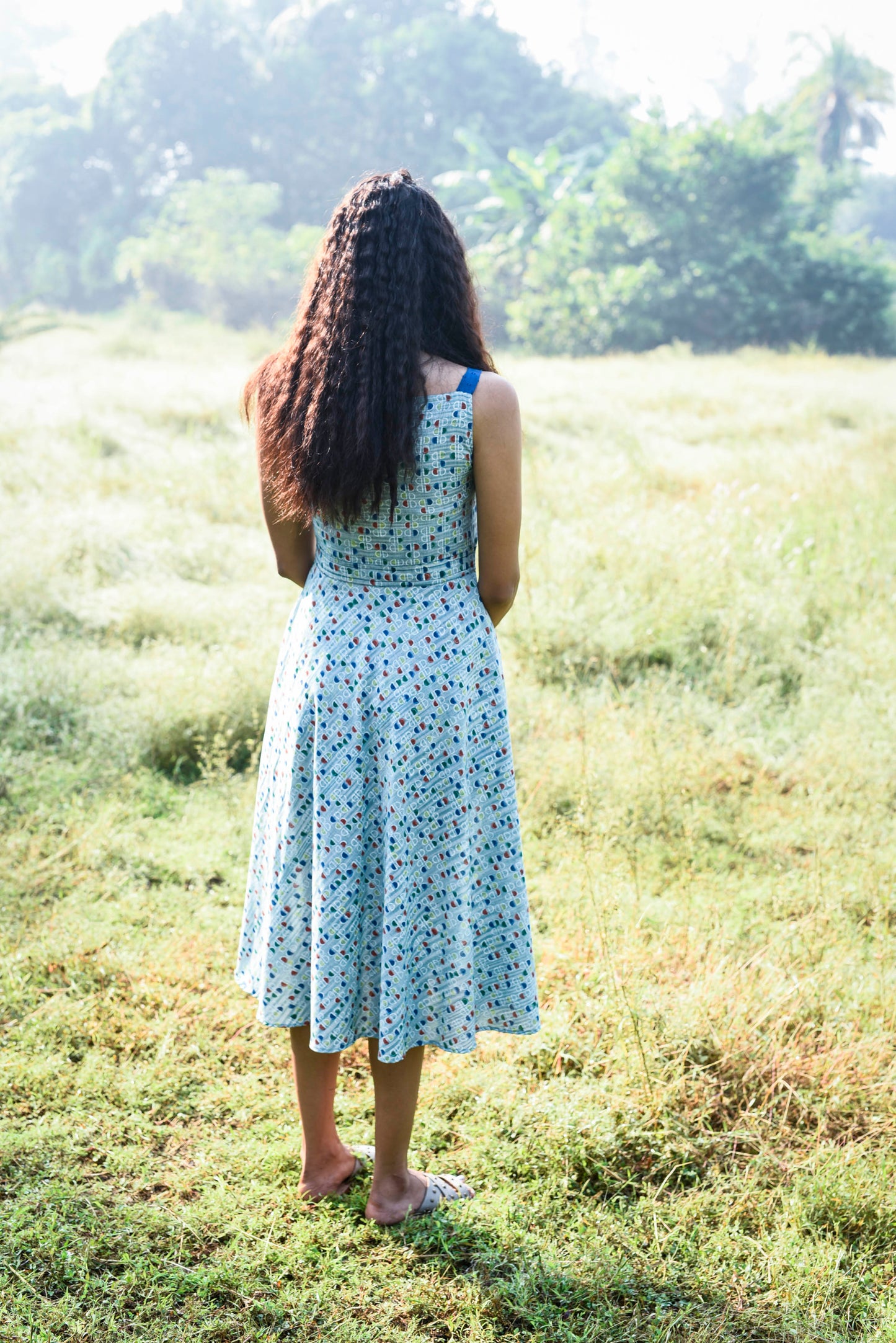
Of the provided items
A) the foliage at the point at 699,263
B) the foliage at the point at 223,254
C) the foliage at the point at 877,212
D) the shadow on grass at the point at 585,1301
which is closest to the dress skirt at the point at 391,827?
the shadow on grass at the point at 585,1301

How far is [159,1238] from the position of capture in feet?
6.49

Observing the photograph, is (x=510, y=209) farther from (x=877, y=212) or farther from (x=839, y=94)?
(x=877, y=212)

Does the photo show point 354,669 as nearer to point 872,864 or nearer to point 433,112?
point 872,864

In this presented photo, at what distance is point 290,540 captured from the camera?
2.05 meters

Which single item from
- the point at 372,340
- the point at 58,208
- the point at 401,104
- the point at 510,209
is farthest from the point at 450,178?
the point at 372,340

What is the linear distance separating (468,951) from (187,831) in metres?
1.90

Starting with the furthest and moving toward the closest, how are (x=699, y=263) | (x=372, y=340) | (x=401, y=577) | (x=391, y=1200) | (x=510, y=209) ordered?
(x=510, y=209) < (x=699, y=263) < (x=391, y=1200) < (x=401, y=577) < (x=372, y=340)

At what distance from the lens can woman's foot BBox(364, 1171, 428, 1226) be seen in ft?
6.63

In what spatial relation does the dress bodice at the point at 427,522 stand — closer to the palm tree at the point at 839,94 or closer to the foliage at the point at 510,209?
the foliage at the point at 510,209

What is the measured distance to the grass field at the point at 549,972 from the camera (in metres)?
1.92

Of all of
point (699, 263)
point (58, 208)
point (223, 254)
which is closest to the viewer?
point (699, 263)

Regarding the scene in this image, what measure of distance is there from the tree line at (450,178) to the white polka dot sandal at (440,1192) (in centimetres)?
2256

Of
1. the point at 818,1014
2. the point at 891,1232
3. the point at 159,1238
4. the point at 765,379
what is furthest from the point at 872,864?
the point at 765,379

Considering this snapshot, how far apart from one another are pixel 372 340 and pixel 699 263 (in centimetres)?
2406
